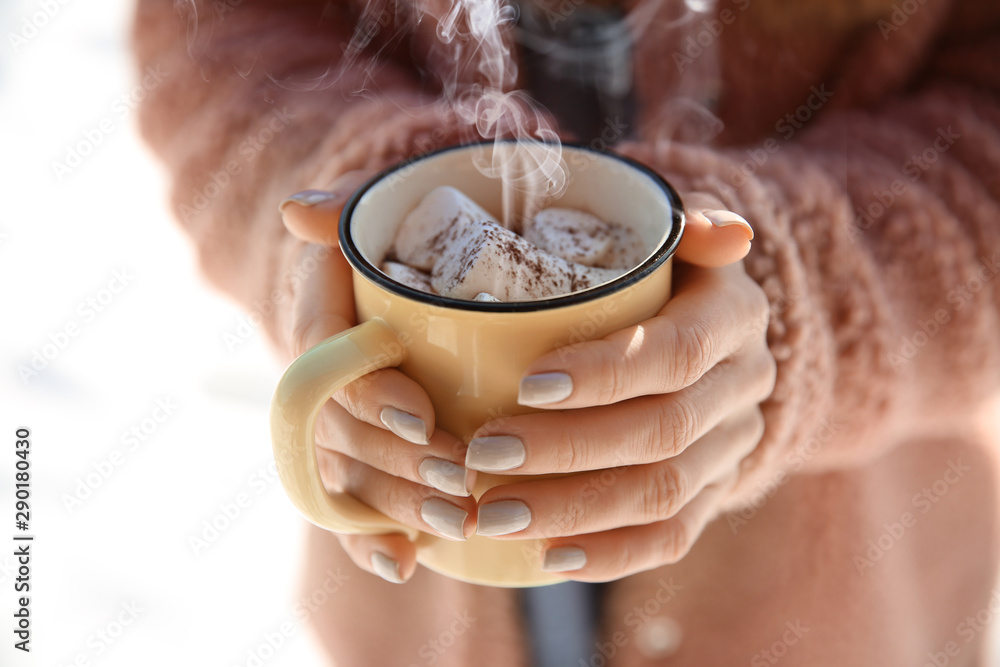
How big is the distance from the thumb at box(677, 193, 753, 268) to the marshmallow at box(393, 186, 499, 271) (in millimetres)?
156

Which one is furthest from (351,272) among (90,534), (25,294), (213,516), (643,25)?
(25,294)

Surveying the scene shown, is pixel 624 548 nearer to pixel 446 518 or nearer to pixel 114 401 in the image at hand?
pixel 446 518

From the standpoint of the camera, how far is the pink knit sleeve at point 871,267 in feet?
2.20

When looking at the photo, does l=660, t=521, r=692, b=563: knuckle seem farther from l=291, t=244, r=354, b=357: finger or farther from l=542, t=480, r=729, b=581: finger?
l=291, t=244, r=354, b=357: finger

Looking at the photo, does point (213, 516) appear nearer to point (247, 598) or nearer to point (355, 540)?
point (247, 598)

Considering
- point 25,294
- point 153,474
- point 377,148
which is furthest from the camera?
point 25,294

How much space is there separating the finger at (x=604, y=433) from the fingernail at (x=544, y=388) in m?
0.03

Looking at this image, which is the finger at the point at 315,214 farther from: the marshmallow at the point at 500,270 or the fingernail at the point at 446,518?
the fingernail at the point at 446,518

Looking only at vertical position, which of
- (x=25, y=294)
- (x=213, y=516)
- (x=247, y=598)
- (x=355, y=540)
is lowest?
(x=247, y=598)

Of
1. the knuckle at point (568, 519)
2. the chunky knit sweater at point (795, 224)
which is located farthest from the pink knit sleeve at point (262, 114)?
the knuckle at point (568, 519)

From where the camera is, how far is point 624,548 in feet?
1.95

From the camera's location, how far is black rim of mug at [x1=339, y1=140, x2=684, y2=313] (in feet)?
1.51

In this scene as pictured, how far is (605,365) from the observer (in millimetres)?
492

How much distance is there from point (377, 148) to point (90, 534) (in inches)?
43.7
